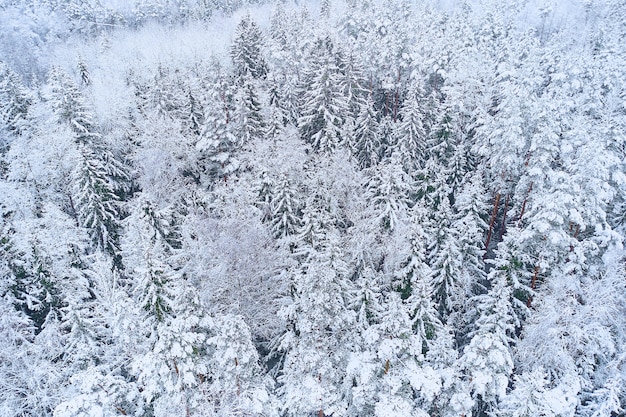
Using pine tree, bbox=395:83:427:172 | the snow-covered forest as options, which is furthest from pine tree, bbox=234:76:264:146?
pine tree, bbox=395:83:427:172

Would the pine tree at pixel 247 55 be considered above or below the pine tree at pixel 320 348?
above

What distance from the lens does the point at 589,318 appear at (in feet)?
81.2

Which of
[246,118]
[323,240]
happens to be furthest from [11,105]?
[323,240]

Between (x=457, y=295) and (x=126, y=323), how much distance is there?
20.6 meters

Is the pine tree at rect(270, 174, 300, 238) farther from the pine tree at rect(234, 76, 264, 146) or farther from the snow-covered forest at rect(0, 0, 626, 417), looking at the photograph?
the pine tree at rect(234, 76, 264, 146)

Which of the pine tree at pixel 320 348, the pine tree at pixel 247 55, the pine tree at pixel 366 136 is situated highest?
the pine tree at pixel 247 55

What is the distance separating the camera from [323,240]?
2652cm

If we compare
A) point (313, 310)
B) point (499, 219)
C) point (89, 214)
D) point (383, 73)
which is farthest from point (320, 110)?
point (313, 310)

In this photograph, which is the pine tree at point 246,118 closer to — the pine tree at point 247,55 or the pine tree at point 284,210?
the pine tree at point 284,210

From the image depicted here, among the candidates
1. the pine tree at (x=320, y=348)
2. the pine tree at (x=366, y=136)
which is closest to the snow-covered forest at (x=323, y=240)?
the pine tree at (x=320, y=348)

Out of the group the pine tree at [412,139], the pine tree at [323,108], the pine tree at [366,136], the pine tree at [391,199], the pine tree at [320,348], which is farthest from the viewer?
the pine tree at [323,108]

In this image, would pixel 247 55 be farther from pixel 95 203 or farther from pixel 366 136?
pixel 95 203

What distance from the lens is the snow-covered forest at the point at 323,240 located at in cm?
1952

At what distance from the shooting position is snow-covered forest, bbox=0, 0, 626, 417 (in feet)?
64.0
